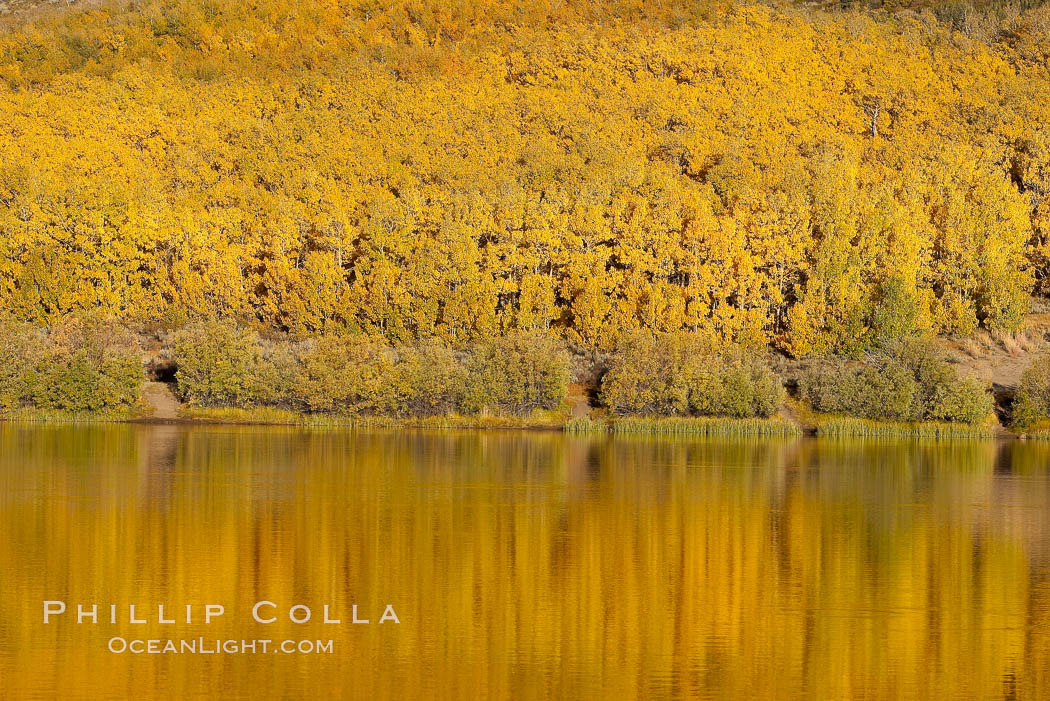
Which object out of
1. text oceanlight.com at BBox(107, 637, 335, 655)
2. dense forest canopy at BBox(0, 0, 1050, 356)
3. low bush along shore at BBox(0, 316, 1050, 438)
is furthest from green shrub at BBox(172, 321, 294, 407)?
text oceanlight.com at BBox(107, 637, 335, 655)

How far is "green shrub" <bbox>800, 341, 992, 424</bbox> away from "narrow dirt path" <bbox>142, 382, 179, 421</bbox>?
953 inches

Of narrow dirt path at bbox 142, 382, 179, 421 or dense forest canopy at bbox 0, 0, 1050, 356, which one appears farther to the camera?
dense forest canopy at bbox 0, 0, 1050, 356

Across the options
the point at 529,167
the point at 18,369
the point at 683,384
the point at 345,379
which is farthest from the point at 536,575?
the point at 529,167

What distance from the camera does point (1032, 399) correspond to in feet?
184

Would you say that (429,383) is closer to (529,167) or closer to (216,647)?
(529,167)

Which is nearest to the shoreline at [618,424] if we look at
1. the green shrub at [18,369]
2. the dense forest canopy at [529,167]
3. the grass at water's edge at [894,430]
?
the grass at water's edge at [894,430]

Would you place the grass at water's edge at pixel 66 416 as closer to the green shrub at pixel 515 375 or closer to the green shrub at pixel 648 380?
the green shrub at pixel 515 375

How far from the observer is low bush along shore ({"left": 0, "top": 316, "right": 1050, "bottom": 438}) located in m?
56.0

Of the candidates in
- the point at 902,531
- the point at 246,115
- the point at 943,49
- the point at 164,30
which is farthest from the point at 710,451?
the point at 164,30

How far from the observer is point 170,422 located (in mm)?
55688

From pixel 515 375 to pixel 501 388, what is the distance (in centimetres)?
73

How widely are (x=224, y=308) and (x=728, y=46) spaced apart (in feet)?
137

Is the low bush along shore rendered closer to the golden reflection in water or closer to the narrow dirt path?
the narrow dirt path

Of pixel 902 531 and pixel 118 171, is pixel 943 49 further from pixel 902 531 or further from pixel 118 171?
pixel 902 531
